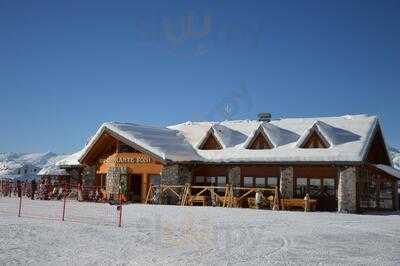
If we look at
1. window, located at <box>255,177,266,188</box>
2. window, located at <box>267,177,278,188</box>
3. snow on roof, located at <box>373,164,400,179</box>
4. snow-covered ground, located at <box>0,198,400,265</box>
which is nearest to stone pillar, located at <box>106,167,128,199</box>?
window, located at <box>255,177,266,188</box>

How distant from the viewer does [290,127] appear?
101 ft

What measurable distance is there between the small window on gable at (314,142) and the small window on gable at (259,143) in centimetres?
242

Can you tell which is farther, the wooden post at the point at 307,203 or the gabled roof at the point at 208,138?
the gabled roof at the point at 208,138

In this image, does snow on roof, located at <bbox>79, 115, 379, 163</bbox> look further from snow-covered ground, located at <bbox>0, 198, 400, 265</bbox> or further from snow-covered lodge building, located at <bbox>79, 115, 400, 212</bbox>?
snow-covered ground, located at <bbox>0, 198, 400, 265</bbox>

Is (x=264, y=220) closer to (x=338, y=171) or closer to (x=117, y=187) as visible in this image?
(x=338, y=171)

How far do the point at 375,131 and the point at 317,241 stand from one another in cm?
1745

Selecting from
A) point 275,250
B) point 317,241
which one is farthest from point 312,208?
point 275,250

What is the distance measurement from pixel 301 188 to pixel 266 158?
8.40 ft

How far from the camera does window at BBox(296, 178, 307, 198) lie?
27234 mm

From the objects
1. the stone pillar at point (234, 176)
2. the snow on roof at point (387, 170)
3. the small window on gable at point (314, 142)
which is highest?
the small window on gable at point (314, 142)

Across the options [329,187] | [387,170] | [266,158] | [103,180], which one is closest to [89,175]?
[103,180]

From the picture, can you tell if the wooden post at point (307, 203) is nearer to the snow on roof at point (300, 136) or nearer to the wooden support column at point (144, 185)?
the snow on roof at point (300, 136)

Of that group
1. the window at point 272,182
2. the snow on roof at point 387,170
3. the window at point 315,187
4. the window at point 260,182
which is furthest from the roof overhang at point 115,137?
the snow on roof at point 387,170

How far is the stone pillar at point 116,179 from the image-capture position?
31.2 metres
